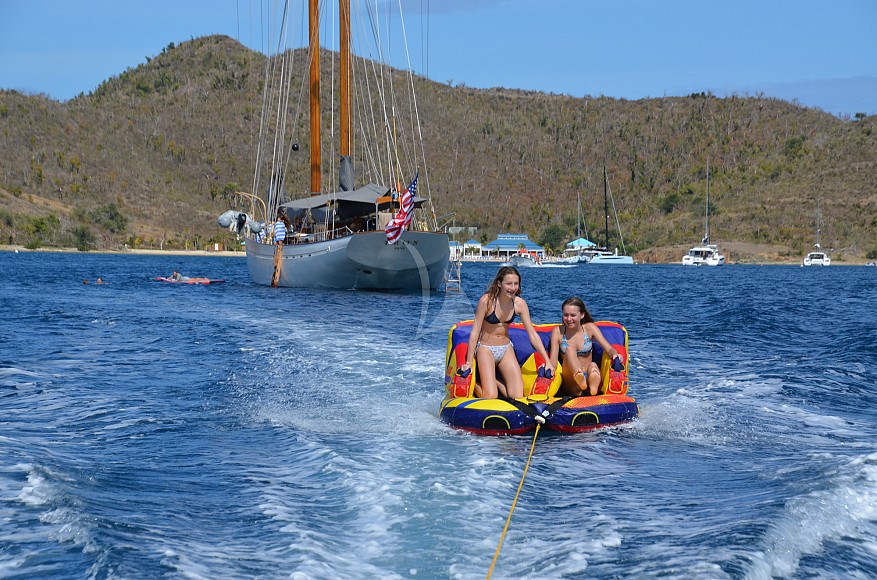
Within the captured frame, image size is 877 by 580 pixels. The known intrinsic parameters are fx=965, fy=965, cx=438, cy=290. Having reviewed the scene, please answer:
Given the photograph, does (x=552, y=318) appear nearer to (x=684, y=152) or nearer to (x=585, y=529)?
(x=585, y=529)

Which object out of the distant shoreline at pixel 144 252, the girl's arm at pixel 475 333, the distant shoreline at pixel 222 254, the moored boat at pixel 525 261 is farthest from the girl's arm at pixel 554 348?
the distant shoreline at pixel 144 252

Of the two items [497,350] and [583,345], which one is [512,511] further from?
[583,345]

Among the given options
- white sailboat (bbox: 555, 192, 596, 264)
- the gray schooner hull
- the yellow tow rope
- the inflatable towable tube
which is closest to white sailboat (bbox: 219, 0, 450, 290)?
the gray schooner hull

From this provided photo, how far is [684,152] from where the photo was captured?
463 feet

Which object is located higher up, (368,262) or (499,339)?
(368,262)

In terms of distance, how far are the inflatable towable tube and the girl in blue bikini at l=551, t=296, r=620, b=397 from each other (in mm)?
156

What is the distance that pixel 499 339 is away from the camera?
10.2 metres

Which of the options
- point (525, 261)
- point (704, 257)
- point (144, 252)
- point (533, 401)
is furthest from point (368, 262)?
point (144, 252)

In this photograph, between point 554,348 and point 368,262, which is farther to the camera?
point 368,262

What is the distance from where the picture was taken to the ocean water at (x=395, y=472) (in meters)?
6.07

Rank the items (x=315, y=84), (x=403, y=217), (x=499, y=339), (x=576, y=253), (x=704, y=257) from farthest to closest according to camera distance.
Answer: (x=576, y=253), (x=704, y=257), (x=315, y=84), (x=403, y=217), (x=499, y=339)

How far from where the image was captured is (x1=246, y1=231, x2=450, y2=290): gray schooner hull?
33.6 m

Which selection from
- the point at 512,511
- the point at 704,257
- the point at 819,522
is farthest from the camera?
the point at 704,257

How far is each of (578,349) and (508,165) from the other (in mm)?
133951
